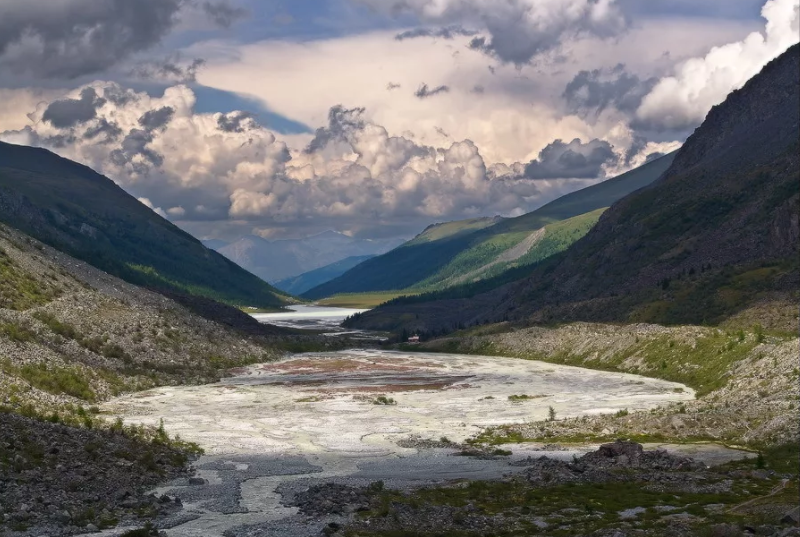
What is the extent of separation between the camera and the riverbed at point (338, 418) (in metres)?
55.2

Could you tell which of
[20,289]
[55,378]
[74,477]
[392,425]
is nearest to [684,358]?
[392,425]

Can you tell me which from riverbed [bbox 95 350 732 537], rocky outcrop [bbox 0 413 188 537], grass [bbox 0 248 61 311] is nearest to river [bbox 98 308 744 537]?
riverbed [bbox 95 350 732 537]

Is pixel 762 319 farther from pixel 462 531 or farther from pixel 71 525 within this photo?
pixel 71 525

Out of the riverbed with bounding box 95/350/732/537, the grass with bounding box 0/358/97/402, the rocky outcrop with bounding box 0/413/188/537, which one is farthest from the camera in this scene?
the grass with bounding box 0/358/97/402

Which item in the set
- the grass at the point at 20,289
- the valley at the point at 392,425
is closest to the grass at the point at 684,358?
the valley at the point at 392,425

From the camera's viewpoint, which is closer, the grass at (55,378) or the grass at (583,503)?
the grass at (583,503)

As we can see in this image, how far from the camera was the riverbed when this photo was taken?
55219mm

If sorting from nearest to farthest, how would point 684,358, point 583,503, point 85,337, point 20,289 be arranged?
point 583,503 < point 85,337 < point 20,289 < point 684,358

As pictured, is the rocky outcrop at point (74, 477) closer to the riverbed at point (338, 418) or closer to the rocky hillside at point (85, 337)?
the riverbed at point (338, 418)

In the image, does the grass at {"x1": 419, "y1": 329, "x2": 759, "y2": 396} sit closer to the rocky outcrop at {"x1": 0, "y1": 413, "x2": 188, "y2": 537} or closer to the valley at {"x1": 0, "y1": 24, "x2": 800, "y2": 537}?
the valley at {"x1": 0, "y1": 24, "x2": 800, "y2": 537}

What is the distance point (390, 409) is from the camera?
104062 mm

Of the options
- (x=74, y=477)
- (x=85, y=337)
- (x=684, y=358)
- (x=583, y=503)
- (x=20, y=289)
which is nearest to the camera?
(x=583, y=503)

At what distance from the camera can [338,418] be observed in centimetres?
9600

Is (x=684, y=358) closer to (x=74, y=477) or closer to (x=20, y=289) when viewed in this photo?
(x=74, y=477)
